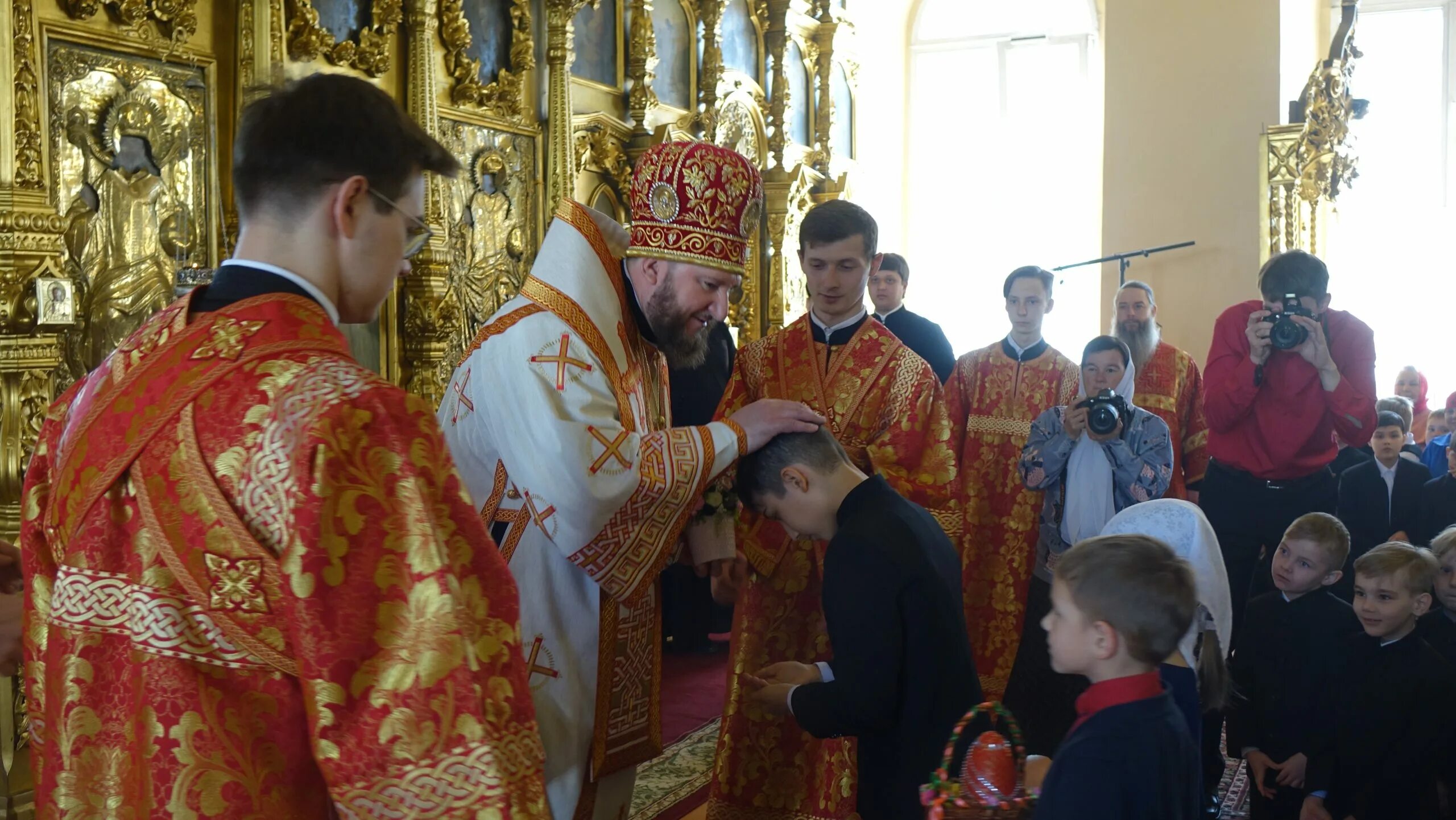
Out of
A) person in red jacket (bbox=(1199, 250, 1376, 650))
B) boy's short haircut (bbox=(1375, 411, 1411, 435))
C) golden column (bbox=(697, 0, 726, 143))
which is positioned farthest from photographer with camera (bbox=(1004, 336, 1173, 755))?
golden column (bbox=(697, 0, 726, 143))

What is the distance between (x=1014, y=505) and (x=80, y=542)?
4209mm

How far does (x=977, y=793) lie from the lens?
1931 millimetres

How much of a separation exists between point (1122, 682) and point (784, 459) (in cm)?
77

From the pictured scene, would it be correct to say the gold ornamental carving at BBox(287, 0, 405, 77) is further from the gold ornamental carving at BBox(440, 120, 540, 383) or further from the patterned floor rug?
the patterned floor rug

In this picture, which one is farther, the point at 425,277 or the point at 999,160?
the point at 999,160

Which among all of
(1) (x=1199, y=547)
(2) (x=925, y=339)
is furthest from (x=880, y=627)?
(2) (x=925, y=339)

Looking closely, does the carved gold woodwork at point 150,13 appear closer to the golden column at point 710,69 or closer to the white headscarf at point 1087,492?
the white headscarf at point 1087,492

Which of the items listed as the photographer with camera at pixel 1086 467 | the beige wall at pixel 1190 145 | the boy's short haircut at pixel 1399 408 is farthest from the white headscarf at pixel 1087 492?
the beige wall at pixel 1190 145

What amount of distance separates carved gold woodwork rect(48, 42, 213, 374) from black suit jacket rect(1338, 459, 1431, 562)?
4864 mm

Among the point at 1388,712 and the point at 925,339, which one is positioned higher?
the point at 925,339

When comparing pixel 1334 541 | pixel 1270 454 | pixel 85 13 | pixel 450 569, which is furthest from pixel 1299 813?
pixel 85 13

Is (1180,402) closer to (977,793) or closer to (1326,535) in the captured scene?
(1326,535)

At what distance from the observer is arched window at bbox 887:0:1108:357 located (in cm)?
1212

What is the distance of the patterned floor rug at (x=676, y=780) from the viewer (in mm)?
4480
